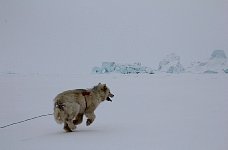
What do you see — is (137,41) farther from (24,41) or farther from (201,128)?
(201,128)

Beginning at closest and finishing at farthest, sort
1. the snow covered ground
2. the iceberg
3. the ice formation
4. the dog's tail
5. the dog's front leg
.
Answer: the snow covered ground < the dog's tail < the dog's front leg < the iceberg < the ice formation

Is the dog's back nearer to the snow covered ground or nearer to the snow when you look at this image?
the snow covered ground

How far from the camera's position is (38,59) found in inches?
233

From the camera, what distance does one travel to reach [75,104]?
3338mm

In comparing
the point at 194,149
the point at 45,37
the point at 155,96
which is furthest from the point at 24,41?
the point at 194,149

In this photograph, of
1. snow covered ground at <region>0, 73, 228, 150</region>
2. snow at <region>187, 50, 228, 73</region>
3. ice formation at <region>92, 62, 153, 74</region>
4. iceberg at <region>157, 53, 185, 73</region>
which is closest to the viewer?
snow covered ground at <region>0, 73, 228, 150</region>

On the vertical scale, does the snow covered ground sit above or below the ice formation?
below

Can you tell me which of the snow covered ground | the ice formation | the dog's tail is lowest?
the snow covered ground

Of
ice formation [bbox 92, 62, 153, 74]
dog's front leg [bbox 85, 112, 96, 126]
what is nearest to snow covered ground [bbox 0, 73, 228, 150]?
dog's front leg [bbox 85, 112, 96, 126]

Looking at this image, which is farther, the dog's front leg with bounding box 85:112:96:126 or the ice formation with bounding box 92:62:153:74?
the ice formation with bounding box 92:62:153:74

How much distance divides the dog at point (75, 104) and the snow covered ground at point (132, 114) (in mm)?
117

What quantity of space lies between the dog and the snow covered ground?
0.12 meters

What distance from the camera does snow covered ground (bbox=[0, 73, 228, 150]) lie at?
288 centimetres

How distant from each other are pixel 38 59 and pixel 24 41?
1.26ft
